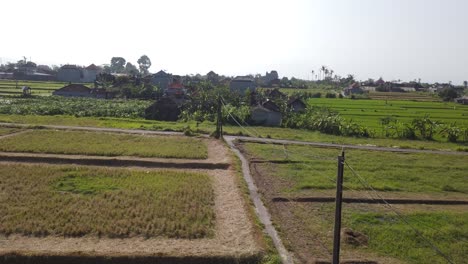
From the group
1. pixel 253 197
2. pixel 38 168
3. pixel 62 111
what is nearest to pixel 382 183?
pixel 253 197

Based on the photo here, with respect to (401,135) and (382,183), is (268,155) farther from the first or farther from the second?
(401,135)

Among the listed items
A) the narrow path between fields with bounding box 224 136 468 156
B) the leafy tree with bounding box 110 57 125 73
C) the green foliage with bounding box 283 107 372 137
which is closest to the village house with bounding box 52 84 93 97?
the green foliage with bounding box 283 107 372 137

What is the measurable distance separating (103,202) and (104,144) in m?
11.2

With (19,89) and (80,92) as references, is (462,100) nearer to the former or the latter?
(80,92)

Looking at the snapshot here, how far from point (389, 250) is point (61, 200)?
1153 cm

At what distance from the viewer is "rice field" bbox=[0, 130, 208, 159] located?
23312 mm

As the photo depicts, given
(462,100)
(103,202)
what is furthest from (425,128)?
(462,100)

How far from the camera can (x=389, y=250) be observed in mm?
12641

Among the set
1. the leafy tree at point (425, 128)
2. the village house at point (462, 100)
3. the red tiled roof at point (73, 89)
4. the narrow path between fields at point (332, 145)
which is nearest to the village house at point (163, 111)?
the narrow path between fields at point (332, 145)

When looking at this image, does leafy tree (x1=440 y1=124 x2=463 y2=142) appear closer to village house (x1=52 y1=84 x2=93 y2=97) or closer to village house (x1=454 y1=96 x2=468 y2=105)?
village house (x1=454 y1=96 x2=468 y2=105)

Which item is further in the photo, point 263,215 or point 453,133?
point 453,133

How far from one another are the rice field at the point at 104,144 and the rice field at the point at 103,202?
317 centimetres

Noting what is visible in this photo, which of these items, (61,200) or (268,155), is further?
(268,155)

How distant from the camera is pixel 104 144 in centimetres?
2567
